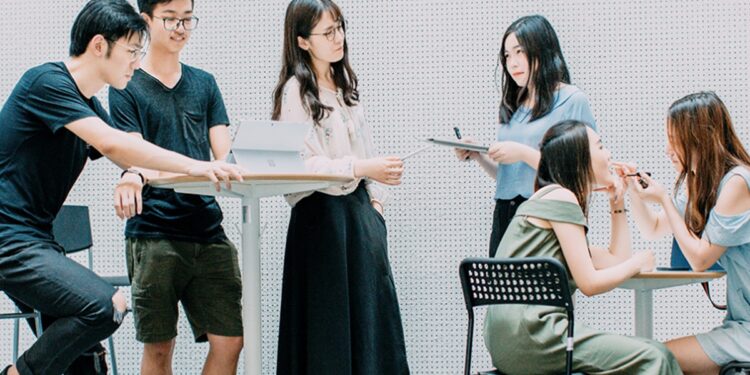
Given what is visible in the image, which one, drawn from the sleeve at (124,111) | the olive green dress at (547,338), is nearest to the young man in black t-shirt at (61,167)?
the sleeve at (124,111)

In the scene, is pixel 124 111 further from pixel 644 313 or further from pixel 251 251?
pixel 644 313

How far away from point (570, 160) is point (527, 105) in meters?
0.72

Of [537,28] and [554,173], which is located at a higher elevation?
[537,28]

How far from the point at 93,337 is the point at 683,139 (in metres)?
1.98

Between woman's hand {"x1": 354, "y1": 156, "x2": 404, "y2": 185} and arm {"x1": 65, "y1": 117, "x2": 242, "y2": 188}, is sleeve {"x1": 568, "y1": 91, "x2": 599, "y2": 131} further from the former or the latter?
arm {"x1": 65, "y1": 117, "x2": 242, "y2": 188}

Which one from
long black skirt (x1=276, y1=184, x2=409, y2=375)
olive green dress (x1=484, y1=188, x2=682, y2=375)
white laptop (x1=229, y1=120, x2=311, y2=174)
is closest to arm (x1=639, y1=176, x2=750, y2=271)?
olive green dress (x1=484, y1=188, x2=682, y2=375)

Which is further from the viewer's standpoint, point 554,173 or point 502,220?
point 502,220

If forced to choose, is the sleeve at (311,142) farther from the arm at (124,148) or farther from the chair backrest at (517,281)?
the chair backrest at (517,281)

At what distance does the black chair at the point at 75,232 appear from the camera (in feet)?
13.1

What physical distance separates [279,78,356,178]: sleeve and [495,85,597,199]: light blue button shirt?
63 centimetres

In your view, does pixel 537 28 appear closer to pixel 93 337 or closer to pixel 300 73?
pixel 300 73

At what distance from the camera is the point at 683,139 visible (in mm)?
3021

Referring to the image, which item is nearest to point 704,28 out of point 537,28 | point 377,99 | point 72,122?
point 537,28

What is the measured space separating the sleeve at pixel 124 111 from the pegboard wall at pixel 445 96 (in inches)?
45.5
